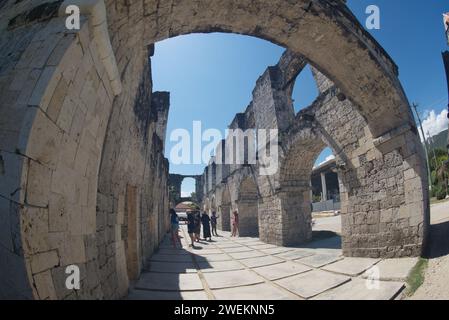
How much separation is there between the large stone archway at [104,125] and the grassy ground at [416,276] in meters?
0.53

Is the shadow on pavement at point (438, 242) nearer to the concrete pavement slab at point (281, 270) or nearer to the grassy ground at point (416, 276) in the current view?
the grassy ground at point (416, 276)

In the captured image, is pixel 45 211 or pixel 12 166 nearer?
Answer: pixel 12 166

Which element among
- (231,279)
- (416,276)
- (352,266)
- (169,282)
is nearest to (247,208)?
(352,266)

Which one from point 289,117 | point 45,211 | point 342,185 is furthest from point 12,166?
point 289,117

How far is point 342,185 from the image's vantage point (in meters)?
6.05

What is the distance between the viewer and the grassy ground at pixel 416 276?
3013 millimetres

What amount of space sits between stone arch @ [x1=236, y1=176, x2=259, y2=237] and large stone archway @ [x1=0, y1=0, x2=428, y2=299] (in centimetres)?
766

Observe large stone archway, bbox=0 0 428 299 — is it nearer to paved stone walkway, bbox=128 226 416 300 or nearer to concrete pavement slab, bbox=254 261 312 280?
paved stone walkway, bbox=128 226 416 300

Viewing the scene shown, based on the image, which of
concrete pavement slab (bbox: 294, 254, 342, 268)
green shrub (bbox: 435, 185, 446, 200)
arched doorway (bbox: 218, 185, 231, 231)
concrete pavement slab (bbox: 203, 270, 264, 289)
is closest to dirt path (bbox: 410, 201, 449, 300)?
concrete pavement slab (bbox: 294, 254, 342, 268)

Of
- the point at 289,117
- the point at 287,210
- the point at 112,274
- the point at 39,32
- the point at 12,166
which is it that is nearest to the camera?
the point at 12,166

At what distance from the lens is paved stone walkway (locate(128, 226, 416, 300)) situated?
3299 millimetres

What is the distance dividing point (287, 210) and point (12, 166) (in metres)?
8.34

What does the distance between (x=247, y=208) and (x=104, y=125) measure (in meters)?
11.4
